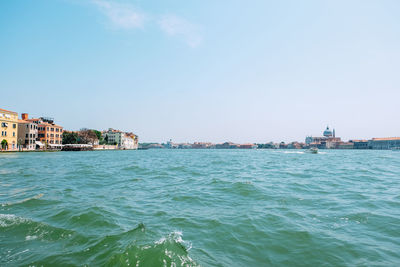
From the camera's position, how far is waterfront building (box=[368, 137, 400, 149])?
502 feet

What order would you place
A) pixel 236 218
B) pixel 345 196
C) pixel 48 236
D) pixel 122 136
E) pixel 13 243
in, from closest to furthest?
1. pixel 13 243
2. pixel 48 236
3. pixel 236 218
4. pixel 345 196
5. pixel 122 136

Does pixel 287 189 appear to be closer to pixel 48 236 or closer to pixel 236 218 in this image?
pixel 236 218

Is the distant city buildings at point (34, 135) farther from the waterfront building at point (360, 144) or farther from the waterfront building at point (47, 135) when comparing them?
the waterfront building at point (360, 144)

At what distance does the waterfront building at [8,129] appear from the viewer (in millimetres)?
54250

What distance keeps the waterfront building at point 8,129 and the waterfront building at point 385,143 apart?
201478 millimetres

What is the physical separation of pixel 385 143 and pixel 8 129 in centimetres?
20848

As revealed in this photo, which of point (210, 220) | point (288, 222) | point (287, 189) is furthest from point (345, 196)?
point (210, 220)

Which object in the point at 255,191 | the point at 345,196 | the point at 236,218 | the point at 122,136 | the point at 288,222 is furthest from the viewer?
the point at 122,136

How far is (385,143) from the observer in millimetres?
161625

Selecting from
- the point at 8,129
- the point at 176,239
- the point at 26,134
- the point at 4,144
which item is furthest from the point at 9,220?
the point at 26,134

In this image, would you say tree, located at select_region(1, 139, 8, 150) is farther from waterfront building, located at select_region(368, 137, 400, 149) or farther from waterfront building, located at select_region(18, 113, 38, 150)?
waterfront building, located at select_region(368, 137, 400, 149)

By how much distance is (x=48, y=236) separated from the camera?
5320mm

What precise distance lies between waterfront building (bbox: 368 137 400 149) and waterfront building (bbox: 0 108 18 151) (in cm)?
20148

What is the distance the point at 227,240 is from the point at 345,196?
7.59 m
